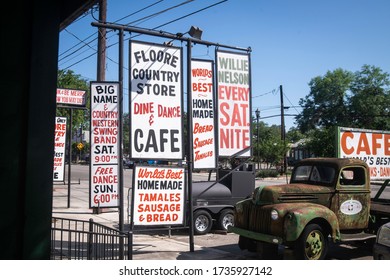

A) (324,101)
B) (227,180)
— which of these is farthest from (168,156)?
(324,101)

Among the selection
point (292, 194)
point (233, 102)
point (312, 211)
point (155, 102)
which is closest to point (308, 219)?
point (312, 211)

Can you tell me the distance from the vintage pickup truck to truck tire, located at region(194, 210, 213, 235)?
9.21 feet

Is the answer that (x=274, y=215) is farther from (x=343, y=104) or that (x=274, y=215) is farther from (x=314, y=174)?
(x=343, y=104)

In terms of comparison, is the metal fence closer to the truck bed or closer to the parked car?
the parked car

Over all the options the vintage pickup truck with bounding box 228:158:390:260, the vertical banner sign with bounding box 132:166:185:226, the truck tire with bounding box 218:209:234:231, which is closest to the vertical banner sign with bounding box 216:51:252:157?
the vintage pickup truck with bounding box 228:158:390:260

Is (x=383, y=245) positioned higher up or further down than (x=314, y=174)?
further down

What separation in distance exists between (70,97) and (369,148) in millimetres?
12061

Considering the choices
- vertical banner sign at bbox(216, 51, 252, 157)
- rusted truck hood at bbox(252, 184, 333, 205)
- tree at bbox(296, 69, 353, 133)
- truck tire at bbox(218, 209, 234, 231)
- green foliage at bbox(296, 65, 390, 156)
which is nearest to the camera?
rusted truck hood at bbox(252, 184, 333, 205)

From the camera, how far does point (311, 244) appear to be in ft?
25.4

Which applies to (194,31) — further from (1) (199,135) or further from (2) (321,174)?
(2) (321,174)

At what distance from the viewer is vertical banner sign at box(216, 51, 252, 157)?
33.1 ft

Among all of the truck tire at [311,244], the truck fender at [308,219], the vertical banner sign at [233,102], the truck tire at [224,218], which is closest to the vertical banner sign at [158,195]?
the vertical banner sign at [233,102]

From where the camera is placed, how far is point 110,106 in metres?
11.6

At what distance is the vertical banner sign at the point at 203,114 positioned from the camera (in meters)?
9.73
